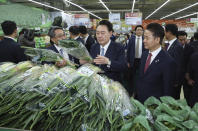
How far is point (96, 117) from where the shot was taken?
102cm

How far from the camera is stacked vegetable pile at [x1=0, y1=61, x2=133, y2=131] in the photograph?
998 millimetres

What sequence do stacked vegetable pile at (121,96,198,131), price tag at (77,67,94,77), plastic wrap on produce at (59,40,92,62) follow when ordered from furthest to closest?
plastic wrap on produce at (59,40,92,62)
price tag at (77,67,94,77)
stacked vegetable pile at (121,96,198,131)

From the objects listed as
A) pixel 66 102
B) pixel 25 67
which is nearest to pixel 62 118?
pixel 66 102

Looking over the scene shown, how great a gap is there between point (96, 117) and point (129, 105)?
0.23 meters

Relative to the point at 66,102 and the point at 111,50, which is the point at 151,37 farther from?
the point at 66,102

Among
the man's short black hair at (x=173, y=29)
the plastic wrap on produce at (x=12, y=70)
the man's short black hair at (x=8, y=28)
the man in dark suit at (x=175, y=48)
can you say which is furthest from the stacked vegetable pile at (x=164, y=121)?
the man's short black hair at (x=173, y=29)

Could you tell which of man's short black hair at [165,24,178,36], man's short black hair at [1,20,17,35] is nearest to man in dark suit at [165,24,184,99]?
man's short black hair at [165,24,178,36]

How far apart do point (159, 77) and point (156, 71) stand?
8 cm

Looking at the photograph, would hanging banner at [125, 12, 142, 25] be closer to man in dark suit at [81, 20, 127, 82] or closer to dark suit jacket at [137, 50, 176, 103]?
man in dark suit at [81, 20, 127, 82]

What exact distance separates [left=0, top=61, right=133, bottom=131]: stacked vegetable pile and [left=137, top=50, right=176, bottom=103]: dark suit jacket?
112 cm

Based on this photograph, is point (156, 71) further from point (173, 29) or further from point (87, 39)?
point (87, 39)

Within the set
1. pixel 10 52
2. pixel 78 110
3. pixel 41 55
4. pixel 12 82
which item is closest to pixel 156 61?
pixel 41 55

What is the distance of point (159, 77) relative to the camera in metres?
2.20

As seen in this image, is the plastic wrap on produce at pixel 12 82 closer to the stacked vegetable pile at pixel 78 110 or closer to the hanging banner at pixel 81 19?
the stacked vegetable pile at pixel 78 110
